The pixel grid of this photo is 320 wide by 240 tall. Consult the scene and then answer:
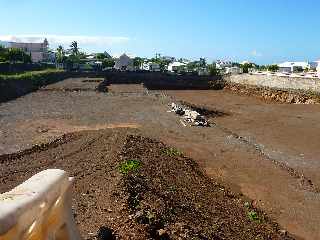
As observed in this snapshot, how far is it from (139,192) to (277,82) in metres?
49.4

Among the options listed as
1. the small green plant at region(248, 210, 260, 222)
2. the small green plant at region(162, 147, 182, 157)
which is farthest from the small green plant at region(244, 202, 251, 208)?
the small green plant at region(162, 147, 182, 157)

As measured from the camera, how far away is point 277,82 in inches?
2315

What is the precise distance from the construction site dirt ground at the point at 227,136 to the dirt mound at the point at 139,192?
0.75 metres

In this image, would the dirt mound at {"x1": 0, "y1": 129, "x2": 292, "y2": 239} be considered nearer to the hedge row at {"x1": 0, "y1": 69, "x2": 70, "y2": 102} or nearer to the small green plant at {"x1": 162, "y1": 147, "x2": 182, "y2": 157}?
the small green plant at {"x1": 162, "y1": 147, "x2": 182, "y2": 157}

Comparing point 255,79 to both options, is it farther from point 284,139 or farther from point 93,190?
point 93,190

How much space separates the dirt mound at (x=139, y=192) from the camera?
31.0 feet

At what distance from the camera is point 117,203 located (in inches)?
417

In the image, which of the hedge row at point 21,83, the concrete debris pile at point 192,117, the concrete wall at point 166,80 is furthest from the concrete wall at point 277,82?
the hedge row at point 21,83

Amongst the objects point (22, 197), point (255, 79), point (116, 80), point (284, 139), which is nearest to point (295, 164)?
point (284, 139)

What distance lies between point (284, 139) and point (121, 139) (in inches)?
481

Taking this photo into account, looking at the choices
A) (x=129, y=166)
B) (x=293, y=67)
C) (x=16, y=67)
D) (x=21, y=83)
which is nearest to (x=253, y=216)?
(x=129, y=166)

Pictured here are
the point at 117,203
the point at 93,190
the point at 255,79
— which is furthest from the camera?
the point at 255,79

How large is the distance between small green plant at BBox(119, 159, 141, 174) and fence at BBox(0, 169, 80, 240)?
31.3 feet

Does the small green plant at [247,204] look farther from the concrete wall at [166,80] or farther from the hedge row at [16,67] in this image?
the concrete wall at [166,80]
